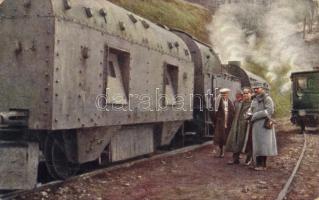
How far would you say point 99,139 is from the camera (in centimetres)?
838

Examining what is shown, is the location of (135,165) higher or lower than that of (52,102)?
lower

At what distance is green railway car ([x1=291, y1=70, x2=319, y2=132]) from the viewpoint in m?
22.2

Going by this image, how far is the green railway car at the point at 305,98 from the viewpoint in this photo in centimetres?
2225

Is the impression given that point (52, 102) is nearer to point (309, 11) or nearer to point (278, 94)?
point (278, 94)

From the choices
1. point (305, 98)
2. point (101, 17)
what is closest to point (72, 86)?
point (101, 17)

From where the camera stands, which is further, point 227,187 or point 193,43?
point 193,43

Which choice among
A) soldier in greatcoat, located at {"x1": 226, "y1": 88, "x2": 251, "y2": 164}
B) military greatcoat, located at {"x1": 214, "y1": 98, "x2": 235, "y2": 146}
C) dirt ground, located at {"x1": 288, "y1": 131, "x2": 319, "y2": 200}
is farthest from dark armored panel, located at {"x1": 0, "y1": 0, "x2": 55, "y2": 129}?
military greatcoat, located at {"x1": 214, "y1": 98, "x2": 235, "y2": 146}

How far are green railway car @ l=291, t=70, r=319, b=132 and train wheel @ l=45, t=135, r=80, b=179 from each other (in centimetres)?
1655

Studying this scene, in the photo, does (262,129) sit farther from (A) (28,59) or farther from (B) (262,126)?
(A) (28,59)

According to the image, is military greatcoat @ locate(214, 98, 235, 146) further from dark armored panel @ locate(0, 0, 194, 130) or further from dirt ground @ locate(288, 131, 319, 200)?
dark armored panel @ locate(0, 0, 194, 130)

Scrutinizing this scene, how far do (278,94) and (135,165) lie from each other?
39.7m

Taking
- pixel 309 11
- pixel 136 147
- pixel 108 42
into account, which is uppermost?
pixel 309 11

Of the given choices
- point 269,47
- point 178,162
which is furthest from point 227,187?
point 269,47

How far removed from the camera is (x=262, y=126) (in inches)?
390
